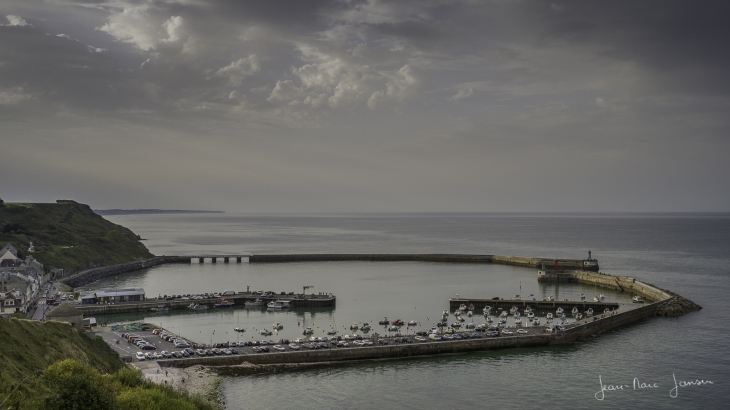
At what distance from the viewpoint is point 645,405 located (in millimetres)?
43688

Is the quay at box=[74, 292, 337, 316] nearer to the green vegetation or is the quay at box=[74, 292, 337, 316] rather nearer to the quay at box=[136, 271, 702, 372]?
the quay at box=[136, 271, 702, 372]

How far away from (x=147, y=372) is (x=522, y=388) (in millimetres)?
31796

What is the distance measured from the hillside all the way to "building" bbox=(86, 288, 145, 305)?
3114 centimetres

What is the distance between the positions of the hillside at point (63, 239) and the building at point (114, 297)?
Result: 102 ft

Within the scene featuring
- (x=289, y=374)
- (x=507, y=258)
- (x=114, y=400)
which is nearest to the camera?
(x=114, y=400)

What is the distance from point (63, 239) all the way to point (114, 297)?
65.3 metres

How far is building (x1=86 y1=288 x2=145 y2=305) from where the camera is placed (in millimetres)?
85713

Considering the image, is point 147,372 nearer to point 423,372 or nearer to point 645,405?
point 423,372

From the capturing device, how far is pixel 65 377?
77.3 ft

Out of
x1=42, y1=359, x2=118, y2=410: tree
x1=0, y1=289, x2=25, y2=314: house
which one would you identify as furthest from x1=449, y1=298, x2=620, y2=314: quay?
x1=42, y1=359, x2=118, y2=410: tree

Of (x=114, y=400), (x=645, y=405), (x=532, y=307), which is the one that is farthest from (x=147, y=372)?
(x=532, y=307)

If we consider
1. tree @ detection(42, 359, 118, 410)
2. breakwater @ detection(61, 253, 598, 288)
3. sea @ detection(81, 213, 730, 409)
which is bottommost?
sea @ detection(81, 213, 730, 409)

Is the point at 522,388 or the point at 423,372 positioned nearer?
the point at 522,388

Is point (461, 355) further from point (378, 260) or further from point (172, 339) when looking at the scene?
point (378, 260)
